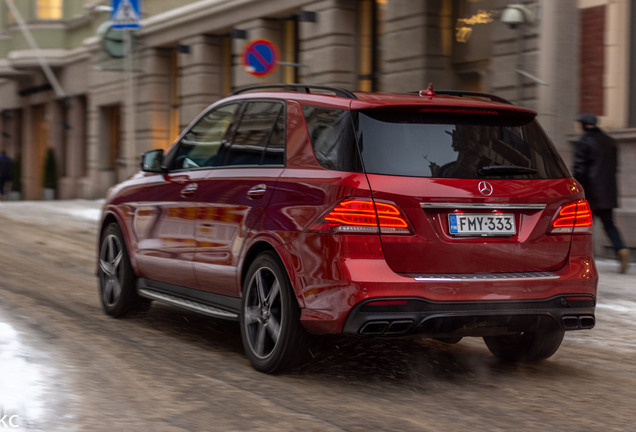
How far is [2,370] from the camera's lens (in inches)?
237

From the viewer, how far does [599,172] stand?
12398 mm

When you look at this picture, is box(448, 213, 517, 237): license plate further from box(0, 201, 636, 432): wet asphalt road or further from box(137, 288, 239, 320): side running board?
box(137, 288, 239, 320): side running board

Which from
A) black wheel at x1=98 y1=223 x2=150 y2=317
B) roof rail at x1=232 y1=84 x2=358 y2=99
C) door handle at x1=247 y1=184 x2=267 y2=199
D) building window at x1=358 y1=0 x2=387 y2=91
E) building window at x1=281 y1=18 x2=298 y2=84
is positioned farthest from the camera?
building window at x1=281 y1=18 x2=298 y2=84

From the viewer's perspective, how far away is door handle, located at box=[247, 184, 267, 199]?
20.6ft

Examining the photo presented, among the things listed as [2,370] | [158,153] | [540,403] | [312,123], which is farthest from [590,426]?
[158,153]

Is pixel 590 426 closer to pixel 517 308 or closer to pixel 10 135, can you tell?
pixel 517 308

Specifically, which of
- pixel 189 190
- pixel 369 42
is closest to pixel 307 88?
pixel 189 190

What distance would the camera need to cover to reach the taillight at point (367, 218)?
5570 millimetres

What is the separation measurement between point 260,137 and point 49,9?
31.6 m

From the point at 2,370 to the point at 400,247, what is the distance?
235cm

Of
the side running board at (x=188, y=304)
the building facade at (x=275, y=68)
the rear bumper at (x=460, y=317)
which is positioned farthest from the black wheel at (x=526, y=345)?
the building facade at (x=275, y=68)

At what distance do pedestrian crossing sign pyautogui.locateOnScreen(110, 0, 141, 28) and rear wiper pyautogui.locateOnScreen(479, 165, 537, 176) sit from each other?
1896cm

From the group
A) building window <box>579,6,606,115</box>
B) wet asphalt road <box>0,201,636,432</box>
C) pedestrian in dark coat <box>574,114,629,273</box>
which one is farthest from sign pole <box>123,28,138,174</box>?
wet asphalt road <box>0,201,636,432</box>

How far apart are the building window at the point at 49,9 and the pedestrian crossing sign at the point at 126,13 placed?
12.3 metres
